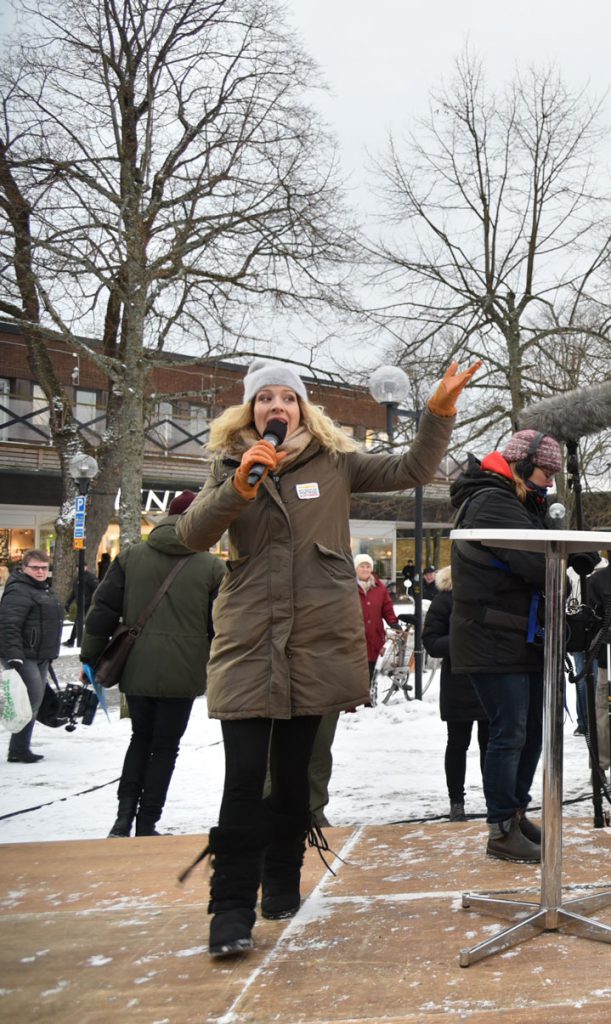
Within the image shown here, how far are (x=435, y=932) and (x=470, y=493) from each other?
1.77m

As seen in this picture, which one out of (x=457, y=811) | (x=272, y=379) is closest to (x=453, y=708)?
(x=457, y=811)

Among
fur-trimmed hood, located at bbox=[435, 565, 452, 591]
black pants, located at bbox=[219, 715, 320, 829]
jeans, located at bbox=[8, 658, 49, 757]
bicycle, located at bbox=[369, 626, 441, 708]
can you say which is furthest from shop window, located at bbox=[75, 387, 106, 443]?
black pants, located at bbox=[219, 715, 320, 829]

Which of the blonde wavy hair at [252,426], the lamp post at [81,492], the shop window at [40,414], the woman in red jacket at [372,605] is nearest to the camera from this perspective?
the blonde wavy hair at [252,426]

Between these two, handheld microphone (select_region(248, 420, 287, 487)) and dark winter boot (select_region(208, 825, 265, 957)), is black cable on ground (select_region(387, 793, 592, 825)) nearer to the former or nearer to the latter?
dark winter boot (select_region(208, 825, 265, 957))

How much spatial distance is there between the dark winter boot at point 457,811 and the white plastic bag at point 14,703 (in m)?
3.71

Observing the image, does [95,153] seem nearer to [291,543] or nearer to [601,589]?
[601,589]

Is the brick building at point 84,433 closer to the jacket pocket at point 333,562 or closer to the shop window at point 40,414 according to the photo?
the shop window at point 40,414

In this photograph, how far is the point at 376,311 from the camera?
58.2ft

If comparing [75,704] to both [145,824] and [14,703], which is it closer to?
[14,703]

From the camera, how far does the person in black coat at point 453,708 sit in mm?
5500

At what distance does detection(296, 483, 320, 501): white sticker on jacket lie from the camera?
2994mm

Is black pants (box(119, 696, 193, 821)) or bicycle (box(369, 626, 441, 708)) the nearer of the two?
black pants (box(119, 696, 193, 821))

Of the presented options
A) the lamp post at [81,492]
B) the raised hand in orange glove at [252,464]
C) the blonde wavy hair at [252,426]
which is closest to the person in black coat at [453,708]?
the blonde wavy hair at [252,426]

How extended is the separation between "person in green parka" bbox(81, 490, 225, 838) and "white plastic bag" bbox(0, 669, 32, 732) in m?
2.69
